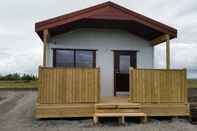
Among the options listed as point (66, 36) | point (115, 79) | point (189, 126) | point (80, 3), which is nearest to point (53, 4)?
point (80, 3)

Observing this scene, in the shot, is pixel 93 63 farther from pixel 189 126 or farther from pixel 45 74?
pixel 189 126

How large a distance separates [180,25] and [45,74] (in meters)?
9.94

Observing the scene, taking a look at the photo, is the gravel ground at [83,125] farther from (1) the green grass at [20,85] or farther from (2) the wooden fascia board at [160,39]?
(1) the green grass at [20,85]

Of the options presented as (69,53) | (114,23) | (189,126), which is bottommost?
(189,126)

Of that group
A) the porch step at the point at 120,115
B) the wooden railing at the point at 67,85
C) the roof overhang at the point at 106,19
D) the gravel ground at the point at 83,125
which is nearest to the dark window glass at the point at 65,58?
the roof overhang at the point at 106,19

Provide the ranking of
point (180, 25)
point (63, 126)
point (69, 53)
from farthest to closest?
1. point (180, 25)
2. point (69, 53)
3. point (63, 126)

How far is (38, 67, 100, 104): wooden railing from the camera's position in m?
9.17

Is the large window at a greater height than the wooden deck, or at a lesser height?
greater

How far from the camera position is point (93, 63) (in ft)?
38.9

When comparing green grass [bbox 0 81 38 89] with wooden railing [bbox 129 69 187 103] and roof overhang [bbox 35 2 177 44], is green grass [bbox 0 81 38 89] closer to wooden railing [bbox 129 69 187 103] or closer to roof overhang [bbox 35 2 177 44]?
roof overhang [bbox 35 2 177 44]

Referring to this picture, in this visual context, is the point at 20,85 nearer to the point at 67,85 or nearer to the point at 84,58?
the point at 84,58

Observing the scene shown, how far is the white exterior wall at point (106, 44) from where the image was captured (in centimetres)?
1171

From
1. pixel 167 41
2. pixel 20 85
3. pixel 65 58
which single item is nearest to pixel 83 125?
pixel 65 58

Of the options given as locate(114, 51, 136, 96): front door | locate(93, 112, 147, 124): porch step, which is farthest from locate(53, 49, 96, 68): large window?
locate(93, 112, 147, 124): porch step
